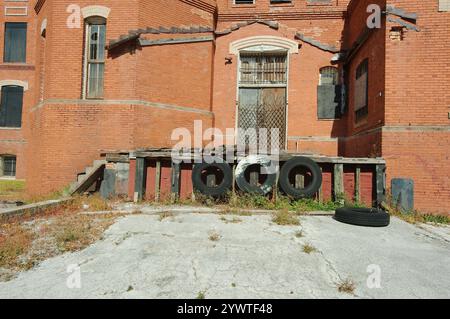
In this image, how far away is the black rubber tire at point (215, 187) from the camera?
651cm

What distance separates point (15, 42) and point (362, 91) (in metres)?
20.6

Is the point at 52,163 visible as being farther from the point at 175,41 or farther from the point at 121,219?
the point at 175,41

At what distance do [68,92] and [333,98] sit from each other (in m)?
9.49

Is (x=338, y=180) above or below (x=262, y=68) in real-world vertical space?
below

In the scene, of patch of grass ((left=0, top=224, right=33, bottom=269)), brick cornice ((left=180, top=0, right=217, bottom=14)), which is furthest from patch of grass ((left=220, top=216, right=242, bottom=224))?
brick cornice ((left=180, top=0, right=217, bottom=14))

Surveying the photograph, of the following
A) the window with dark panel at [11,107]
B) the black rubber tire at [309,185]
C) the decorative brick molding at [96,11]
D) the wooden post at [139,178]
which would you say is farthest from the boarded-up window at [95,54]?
the window with dark panel at [11,107]

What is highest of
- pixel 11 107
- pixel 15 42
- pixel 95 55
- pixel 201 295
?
pixel 15 42

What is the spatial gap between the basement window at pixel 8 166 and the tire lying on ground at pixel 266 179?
16.9 m

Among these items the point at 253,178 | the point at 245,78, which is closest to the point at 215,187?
the point at 253,178

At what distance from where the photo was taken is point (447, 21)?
20.1 ft

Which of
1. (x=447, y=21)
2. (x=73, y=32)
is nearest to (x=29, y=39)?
(x=73, y=32)

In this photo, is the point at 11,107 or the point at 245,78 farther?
the point at 11,107

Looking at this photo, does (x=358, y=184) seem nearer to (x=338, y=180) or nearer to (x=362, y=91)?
(x=338, y=180)

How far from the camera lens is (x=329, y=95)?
10.3 meters
